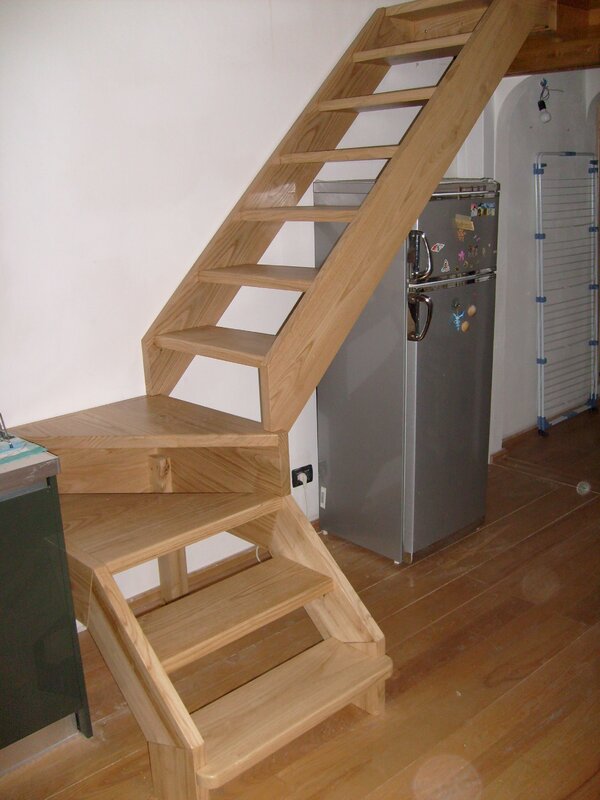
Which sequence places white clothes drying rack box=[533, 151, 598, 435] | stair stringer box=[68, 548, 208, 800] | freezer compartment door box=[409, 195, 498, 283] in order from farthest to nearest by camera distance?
white clothes drying rack box=[533, 151, 598, 435]
freezer compartment door box=[409, 195, 498, 283]
stair stringer box=[68, 548, 208, 800]

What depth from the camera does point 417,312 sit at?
2955 millimetres

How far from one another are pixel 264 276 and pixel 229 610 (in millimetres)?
1112

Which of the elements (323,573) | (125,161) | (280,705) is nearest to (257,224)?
(125,161)

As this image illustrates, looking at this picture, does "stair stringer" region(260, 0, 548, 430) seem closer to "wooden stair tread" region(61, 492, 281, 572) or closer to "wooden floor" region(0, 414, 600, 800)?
"wooden stair tread" region(61, 492, 281, 572)

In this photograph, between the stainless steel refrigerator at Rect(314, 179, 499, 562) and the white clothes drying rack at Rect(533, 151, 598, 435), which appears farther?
the white clothes drying rack at Rect(533, 151, 598, 435)

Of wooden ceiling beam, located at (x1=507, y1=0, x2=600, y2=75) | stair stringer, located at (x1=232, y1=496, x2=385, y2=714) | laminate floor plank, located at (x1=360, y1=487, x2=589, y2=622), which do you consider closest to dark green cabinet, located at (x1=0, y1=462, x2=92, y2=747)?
stair stringer, located at (x1=232, y1=496, x2=385, y2=714)

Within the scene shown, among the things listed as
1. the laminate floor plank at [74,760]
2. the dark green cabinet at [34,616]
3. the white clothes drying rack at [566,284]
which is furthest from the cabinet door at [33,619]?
the white clothes drying rack at [566,284]

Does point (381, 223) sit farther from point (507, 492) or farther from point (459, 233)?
point (507, 492)

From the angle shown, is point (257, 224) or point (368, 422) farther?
point (368, 422)

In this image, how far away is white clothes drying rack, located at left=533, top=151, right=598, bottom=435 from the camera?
4566mm

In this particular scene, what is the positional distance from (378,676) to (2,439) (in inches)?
51.3

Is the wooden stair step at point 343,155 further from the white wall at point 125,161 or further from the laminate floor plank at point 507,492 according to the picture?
the laminate floor plank at point 507,492

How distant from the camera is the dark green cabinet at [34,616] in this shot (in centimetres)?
198

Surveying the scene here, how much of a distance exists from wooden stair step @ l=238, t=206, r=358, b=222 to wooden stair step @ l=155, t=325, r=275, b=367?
42cm
